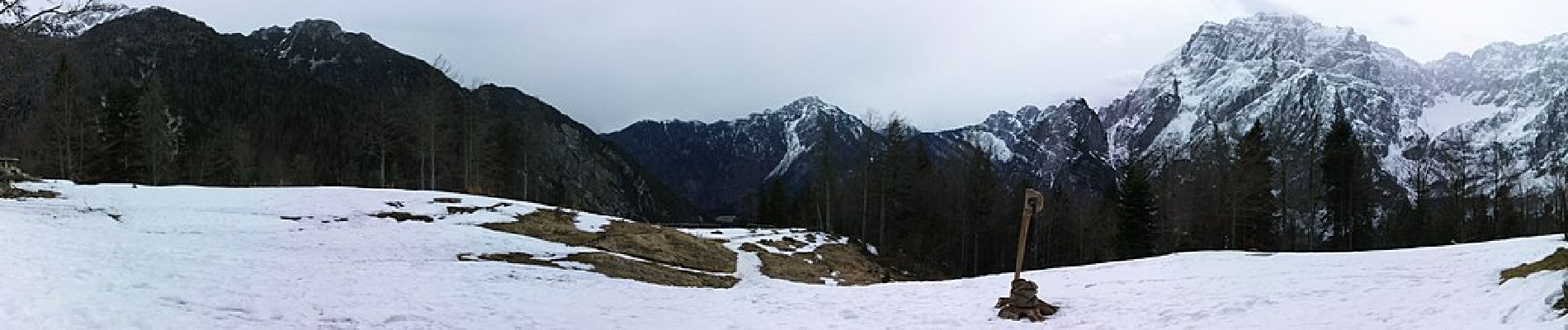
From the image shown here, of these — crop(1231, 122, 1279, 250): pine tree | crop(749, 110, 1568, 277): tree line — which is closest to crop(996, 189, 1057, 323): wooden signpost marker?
crop(749, 110, 1568, 277): tree line

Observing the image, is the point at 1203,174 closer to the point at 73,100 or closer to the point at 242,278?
the point at 242,278

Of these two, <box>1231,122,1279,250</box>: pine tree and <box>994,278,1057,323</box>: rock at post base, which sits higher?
Result: <box>1231,122,1279,250</box>: pine tree

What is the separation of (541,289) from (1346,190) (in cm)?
5658

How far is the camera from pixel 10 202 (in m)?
21.0

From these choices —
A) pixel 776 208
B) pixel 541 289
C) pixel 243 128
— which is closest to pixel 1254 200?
pixel 776 208

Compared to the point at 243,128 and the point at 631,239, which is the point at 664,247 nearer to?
the point at 631,239

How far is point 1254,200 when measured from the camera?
49.8 m

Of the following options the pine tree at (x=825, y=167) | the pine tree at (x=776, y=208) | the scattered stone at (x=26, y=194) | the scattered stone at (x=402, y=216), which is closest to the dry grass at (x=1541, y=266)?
the scattered stone at (x=402, y=216)

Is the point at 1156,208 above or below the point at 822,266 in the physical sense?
above

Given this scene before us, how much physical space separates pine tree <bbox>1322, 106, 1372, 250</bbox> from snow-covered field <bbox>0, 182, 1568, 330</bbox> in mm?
42657

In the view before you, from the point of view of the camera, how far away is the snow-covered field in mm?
11000

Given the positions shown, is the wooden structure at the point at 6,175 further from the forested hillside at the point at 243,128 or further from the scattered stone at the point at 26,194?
the forested hillside at the point at 243,128

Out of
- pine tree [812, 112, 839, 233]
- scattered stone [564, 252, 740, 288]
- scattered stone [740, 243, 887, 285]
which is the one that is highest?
pine tree [812, 112, 839, 233]

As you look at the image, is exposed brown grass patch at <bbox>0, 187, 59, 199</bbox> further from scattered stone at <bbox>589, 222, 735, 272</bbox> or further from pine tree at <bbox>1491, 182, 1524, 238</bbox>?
pine tree at <bbox>1491, 182, 1524, 238</bbox>
